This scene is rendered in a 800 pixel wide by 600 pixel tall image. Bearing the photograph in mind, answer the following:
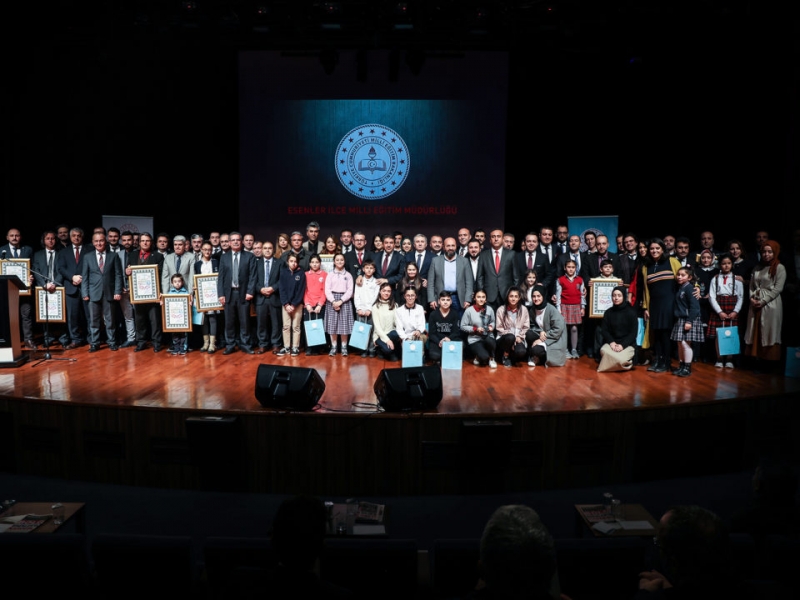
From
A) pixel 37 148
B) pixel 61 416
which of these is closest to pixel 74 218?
pixel 37 148

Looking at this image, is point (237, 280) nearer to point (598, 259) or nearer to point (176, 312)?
point (176, 312)

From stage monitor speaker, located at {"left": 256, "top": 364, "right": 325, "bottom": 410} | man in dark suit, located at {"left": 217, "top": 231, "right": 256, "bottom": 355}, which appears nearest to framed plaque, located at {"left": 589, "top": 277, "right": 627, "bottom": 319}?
stage monitor speaker, located at {"left": 256, "top": 364, "right": 325, "bottom": 410}

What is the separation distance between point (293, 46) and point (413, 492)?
7.18 metres

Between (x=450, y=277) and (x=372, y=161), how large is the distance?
112 inches

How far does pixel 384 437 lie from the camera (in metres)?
4.49

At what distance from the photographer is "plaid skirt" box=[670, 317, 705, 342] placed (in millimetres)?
6172

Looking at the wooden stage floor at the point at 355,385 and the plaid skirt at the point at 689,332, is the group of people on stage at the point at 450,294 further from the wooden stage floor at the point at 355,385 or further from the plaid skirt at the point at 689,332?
the wooden stage floor at the point at 355,385

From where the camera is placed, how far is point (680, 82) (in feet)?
28.0

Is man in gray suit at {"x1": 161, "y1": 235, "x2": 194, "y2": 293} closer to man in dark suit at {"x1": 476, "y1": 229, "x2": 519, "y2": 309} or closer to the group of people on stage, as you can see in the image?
the group of people on stage

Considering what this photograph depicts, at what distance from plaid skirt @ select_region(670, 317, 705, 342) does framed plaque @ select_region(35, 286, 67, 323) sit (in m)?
7.32

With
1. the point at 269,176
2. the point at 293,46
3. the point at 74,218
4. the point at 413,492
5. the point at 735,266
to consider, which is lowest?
the point at 413,492

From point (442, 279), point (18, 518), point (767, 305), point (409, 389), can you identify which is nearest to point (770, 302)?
point (767, 305)

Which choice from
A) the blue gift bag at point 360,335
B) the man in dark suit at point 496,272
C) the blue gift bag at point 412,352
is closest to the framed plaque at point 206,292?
the blue gift bag at point 360,335

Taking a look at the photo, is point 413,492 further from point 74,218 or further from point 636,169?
point 74,218
